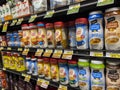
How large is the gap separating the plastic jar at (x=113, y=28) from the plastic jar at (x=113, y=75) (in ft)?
0.39

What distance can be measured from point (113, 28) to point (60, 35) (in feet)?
1.75

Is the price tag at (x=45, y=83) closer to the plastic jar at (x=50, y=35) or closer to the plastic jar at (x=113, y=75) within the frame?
the plastic jar at (x=50, y=35)

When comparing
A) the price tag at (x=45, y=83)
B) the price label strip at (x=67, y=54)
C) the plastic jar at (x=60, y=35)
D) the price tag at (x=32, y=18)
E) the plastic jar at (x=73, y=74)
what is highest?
the price tag at (x=32, y=18)

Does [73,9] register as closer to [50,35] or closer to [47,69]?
[50,35]

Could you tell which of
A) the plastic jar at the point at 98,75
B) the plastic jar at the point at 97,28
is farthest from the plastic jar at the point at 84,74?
the plastic jar at the point at 97,28

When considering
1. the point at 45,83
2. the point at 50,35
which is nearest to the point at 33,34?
the point at 50,35

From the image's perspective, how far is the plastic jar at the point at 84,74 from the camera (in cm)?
133

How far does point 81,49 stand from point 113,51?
0.29 m

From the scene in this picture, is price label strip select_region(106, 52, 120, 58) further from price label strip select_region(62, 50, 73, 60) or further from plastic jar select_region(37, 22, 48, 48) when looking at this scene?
plastic jar select_region(37, 22, 48, 48)

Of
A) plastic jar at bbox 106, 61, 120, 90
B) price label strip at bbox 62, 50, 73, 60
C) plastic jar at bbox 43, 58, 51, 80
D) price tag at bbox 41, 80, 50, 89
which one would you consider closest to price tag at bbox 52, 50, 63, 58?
price label strip at bbox 62, 50, 73, 60

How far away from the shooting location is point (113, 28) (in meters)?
1.15

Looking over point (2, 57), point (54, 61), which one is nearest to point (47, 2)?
point (54, 61)

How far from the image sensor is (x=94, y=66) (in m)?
1.25

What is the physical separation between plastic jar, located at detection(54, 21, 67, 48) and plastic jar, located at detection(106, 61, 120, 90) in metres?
0.50
